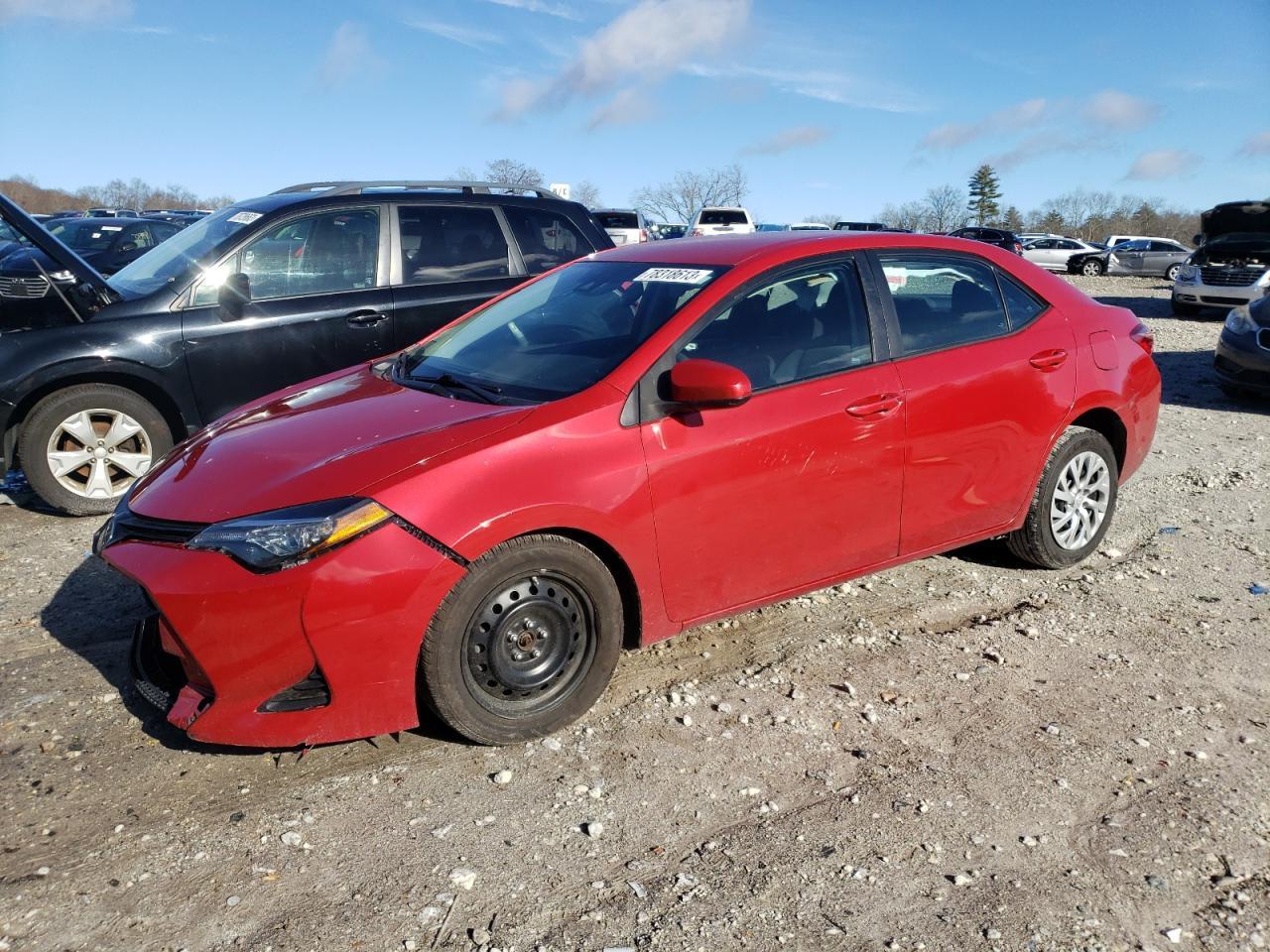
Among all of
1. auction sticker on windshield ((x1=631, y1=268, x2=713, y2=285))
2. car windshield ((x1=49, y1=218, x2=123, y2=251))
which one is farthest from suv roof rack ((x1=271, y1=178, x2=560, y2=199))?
car windshield ((x1=49, y1=218, x2=123, y2=251))

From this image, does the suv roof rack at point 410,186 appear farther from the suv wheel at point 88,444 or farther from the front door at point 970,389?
the front door at point 970,389

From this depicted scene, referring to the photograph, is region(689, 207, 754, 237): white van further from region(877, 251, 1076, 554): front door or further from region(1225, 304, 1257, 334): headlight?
region(877, 251, 1076, 554): front door

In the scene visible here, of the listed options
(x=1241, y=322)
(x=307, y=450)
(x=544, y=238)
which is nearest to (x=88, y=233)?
(x=544, y=238)

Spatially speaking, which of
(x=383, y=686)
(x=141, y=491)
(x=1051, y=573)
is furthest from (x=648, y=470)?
(x=1051, y=573)

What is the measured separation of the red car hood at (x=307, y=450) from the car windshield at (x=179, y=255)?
2735mm

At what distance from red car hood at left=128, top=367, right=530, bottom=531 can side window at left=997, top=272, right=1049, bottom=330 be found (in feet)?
8.27

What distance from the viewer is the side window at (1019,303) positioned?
15.1 ft

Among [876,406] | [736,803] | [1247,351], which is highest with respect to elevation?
[876,406]

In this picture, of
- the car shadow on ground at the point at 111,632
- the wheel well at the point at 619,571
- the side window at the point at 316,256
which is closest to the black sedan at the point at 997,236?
the side window at the point at 316,256

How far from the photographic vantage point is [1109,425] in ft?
16.4

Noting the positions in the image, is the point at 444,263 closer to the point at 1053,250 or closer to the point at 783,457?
the point at 783,457

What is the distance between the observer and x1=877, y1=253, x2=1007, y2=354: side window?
4.22 m

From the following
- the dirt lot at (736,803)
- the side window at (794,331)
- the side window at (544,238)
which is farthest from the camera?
the side window at (544,238)

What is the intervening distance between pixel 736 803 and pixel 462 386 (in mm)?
1849
